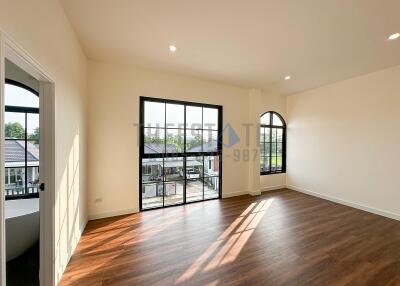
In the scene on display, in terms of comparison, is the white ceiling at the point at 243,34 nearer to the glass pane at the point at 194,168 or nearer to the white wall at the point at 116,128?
the white wall at the point at 116,128

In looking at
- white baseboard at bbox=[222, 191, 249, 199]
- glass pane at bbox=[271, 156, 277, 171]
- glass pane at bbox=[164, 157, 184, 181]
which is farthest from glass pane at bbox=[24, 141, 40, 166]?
glass pane at bbox=[271, 156, 277, 171]

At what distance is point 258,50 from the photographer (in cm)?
281

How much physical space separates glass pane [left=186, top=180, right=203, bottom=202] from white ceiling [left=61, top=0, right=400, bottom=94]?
2.39 m

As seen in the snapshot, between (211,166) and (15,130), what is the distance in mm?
3526

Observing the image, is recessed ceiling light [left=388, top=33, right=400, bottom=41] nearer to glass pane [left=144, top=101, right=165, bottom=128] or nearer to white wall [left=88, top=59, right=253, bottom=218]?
white wall [left=88, top=59, right=253, bottom=218]

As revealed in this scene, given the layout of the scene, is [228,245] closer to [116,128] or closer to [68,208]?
[68,208]

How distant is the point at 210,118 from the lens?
4344mm

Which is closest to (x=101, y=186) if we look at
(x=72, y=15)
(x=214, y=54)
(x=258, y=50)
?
(x=72, y=15)

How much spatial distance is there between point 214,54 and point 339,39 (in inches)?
67.3

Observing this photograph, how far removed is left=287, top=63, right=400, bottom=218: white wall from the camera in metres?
3.41

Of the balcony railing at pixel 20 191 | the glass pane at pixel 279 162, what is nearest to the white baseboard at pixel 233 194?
the glass pane at pixel 279 162

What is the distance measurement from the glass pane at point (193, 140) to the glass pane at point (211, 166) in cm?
33

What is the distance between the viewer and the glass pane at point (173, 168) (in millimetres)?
3840

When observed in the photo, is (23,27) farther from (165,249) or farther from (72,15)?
(165,249)
